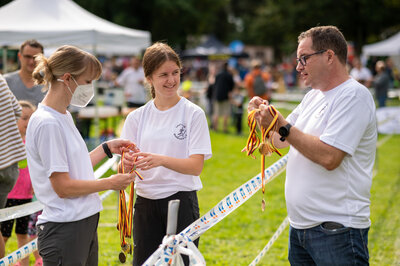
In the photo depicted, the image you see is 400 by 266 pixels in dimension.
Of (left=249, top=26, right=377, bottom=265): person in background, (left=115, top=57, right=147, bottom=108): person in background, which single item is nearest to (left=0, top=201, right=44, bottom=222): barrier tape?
(left=249, top=26, right=377, bottom=265): person in background

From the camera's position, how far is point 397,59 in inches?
1358

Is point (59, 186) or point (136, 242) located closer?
point (59, 186)

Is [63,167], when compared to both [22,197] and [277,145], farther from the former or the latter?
[22,197]

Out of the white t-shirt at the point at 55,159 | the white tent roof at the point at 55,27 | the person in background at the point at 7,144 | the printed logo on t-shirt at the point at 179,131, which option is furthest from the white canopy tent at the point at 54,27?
the white t-shirt at the point at 55,159

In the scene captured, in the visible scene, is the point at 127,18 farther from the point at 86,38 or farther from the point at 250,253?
the point at 250,253

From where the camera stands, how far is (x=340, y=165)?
2521mm

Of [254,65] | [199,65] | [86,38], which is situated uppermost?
[86,38]

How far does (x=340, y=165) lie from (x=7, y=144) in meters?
2.49

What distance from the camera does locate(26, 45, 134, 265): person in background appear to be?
8.18 ft

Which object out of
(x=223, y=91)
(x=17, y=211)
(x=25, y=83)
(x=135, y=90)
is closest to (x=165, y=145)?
(x=17, y=211)

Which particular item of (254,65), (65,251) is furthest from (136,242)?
(254,65)

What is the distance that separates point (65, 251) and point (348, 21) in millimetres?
36981

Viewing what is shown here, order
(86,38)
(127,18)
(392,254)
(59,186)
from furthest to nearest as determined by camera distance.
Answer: (127,18)
(86,38)
(392,254)
(59,186)

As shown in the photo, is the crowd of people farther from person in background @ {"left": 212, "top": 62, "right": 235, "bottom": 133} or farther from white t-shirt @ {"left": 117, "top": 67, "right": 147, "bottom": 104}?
person in background @ {"left": 212, "top": 62, "right": 235, "bottom": 133}
